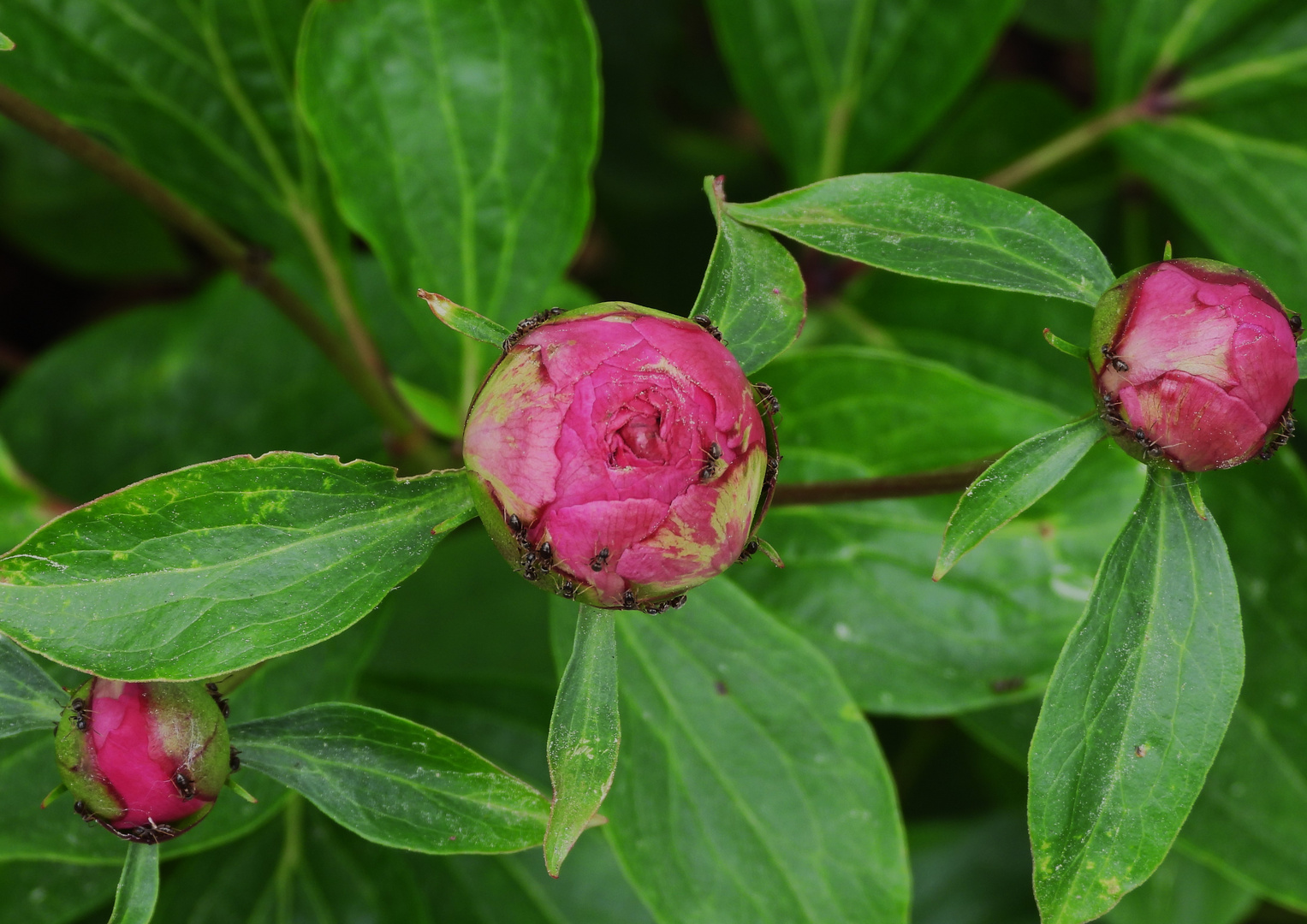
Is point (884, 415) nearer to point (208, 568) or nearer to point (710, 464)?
point (710, 464)

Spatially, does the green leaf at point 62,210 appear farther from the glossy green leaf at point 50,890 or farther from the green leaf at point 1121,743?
the green leaf at point 1121,743

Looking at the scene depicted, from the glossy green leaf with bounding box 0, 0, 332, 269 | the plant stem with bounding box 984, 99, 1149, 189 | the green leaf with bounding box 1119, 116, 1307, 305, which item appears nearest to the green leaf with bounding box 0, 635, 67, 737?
the glossy green leaf with bounding box 0, 0, 332, 269

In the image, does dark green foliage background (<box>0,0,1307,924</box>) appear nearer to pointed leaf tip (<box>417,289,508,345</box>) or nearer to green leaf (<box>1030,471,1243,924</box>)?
green leaf (<box>1030,471,1243,924</box>)

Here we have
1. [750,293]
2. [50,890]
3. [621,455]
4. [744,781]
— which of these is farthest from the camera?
[50,890]

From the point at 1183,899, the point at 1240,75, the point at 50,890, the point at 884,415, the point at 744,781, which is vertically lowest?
the point at 1183,899

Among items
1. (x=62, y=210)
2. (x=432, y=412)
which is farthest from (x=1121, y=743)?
(x=62, y=210)
